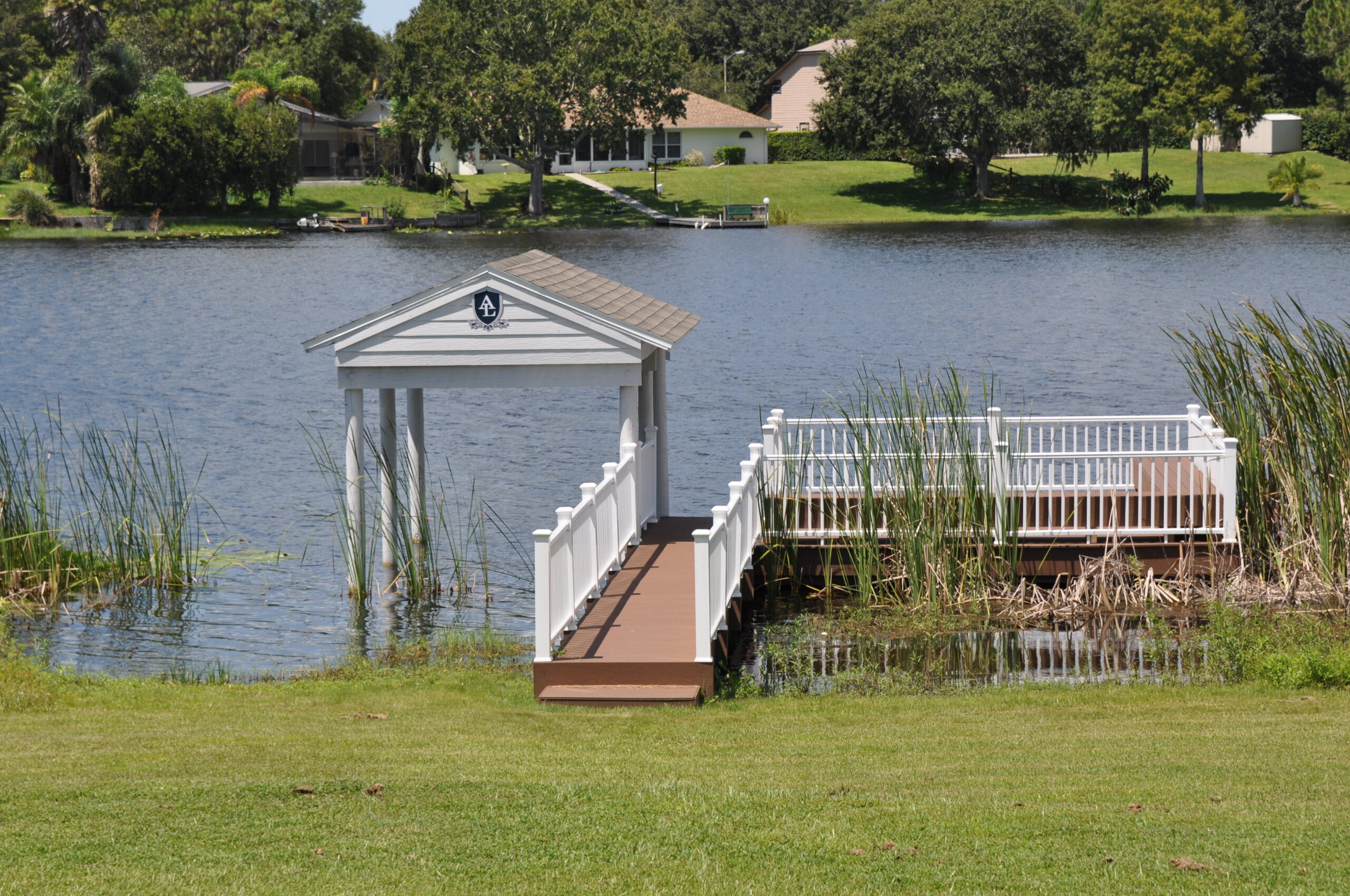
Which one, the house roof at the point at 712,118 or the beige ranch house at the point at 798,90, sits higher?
the beige ranch house at the point at 798,90

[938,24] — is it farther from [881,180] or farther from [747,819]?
[747,819]

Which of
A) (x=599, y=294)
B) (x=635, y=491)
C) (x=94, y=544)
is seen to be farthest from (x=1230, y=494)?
(x=94, y=544)

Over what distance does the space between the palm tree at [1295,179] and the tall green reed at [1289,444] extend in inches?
2764

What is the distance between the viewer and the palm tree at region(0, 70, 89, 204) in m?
75.1

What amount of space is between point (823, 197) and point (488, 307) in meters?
71.8

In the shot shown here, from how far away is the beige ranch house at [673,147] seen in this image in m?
93.6

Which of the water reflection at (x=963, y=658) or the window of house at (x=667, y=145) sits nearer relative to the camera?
the water reflection at (x=963, y=658)

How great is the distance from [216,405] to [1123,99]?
200ft

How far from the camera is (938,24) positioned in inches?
3314

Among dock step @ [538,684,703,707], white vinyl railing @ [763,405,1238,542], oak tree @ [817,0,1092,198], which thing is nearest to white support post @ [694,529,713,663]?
dock step @ [538,684,703,707]

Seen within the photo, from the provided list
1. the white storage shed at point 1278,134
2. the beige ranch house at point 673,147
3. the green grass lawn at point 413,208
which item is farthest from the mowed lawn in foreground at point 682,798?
the white storage shed at point 1278,134

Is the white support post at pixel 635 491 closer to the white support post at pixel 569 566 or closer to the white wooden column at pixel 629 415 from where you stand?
the white wooden column at pixel 629 415

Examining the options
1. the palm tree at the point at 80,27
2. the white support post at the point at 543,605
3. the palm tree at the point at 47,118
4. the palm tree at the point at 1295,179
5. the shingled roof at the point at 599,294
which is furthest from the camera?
the palm tree at the point at 1295,179

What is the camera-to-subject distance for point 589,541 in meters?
12.9
